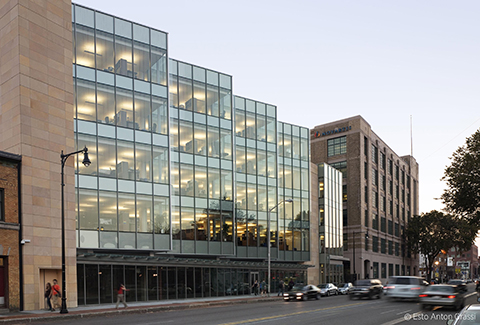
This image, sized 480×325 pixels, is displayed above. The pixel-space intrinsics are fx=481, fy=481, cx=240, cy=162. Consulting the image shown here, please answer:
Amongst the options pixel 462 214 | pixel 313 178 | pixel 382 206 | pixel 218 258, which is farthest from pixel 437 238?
pixel 218 258

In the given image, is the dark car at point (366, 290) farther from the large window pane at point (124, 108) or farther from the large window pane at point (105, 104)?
the large window pane at point (105, 104)

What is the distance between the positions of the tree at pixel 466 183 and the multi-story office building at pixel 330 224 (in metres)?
21.9

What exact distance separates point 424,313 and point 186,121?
27.1 meters

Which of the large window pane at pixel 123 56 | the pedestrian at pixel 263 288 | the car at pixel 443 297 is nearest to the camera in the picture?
the car at pixel 443 297

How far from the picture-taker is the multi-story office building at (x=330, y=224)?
6369 cm

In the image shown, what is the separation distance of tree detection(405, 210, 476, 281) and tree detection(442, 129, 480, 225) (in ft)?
158

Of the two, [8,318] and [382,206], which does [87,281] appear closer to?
[8,318]

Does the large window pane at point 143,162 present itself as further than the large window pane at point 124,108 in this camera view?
Yes

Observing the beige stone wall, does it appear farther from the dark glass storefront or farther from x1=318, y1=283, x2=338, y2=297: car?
x1=318, y1=283, x2=338, y2=297: car

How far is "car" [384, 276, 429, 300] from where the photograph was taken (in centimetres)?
3086

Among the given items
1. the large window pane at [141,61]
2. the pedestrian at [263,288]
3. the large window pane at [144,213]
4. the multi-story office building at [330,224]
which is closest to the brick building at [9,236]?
the large window pane at [144,213]

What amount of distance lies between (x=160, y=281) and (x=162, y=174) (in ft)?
28.5

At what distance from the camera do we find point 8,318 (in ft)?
75.3

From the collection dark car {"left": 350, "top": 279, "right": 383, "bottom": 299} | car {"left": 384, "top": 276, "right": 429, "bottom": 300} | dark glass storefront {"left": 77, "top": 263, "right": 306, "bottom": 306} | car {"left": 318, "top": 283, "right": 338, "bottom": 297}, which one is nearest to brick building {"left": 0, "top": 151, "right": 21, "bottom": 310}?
dark glass storefront {"left": 77, "top": 263, "right": 306, "bottom": 306}
